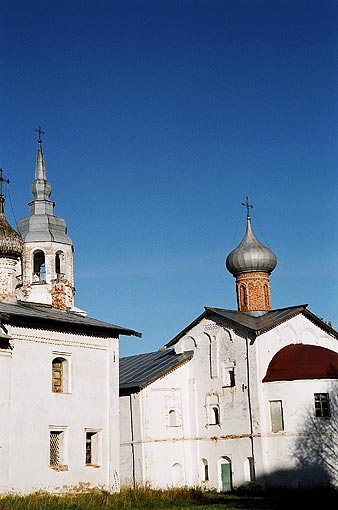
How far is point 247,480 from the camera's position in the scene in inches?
1108

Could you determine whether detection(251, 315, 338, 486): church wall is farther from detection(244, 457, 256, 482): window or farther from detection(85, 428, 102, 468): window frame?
detection(85, 428, 102, 468): window frame

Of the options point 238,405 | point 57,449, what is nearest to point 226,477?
point 238,405

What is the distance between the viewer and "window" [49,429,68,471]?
2153 cm

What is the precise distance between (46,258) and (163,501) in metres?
13.0

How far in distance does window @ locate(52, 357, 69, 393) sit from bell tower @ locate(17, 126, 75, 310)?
332 inches

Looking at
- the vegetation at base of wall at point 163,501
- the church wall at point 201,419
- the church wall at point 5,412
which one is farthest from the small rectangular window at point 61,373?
the church wall at point 201,419

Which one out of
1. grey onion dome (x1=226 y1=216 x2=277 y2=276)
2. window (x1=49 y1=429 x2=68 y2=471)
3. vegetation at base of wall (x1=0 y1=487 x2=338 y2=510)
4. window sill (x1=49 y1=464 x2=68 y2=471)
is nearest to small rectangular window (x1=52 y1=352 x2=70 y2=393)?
window (x1=49 y1=429 x2=68 y2=471)

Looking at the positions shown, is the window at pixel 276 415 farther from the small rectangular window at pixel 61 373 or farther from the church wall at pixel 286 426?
the small rectangular window at pixel 61 373

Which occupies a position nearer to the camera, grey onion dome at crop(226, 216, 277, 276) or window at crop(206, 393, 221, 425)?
window at crop(206, 393, 221, 425)

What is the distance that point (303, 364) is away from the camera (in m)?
28.0

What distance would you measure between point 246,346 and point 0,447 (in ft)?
39.5

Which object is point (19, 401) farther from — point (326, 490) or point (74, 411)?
point (326, 490)

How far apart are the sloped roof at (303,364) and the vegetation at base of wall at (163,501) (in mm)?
4058

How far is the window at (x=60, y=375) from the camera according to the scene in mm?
22312
